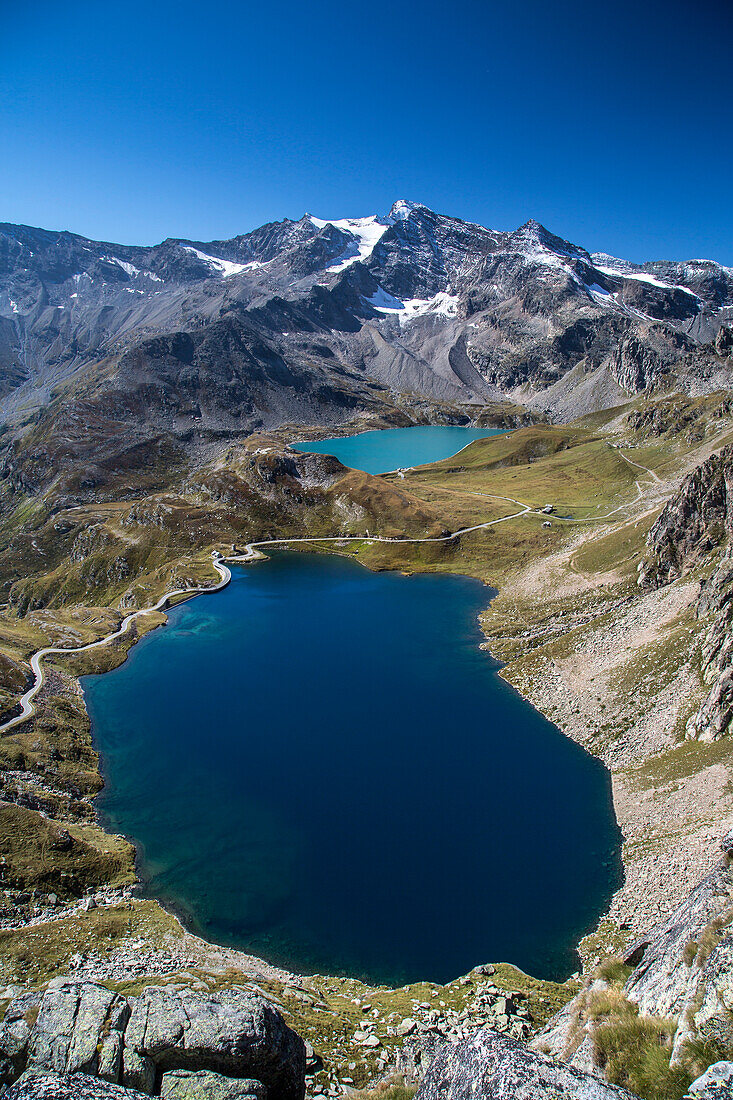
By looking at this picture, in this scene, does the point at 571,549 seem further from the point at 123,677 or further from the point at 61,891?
the point at 61,891

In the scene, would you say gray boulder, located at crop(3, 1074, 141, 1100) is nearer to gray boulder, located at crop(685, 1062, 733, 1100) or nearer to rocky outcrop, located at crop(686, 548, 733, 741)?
gray boulder, located at crop(685, 1062, 733, 1100)

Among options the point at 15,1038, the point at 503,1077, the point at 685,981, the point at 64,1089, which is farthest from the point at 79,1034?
the point at 685,981

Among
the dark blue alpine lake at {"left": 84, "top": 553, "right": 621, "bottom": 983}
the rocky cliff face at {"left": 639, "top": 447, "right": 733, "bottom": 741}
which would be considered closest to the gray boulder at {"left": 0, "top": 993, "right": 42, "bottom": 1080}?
the dark blue alpine lake at {"left": 84, "top": 553, "right": 621, "bottom": 983}

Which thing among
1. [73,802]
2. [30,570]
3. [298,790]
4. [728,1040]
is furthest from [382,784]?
[30,570]

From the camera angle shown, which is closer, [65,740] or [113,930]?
[113,930]

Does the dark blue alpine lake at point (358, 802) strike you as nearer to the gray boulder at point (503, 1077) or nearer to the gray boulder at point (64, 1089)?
the gray boulder at point (503, 1077)

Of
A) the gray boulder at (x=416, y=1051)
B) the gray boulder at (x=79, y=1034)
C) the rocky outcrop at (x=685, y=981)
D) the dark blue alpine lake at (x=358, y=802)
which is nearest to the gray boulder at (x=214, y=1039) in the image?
the gray boulder at (x=79, y=1034)
